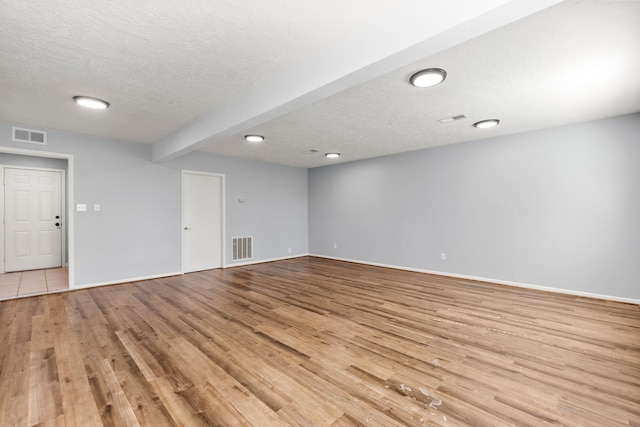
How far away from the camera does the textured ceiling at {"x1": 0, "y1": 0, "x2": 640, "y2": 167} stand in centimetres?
175

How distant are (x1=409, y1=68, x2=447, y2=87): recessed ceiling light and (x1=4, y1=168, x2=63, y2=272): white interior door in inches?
304

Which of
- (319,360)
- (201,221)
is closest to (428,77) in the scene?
(319,360)

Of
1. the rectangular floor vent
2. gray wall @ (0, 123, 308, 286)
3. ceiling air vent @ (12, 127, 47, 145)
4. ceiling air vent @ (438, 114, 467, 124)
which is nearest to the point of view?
Result: ceiling air vent @ (438, 114, 467, 124)

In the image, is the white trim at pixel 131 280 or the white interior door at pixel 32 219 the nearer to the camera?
the white trim at pixel 131 280

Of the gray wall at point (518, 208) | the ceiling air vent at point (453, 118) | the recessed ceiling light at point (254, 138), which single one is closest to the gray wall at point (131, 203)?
the recessed ceiling light at point (254, 138)

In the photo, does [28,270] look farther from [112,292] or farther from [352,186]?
[352,186]

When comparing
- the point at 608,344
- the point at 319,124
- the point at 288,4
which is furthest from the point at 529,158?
the point at 288,4

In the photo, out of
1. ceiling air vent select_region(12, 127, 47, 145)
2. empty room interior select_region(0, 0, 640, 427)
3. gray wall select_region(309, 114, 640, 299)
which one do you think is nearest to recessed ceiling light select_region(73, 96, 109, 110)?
empty room interior select_region(0, 0, 640, 427)

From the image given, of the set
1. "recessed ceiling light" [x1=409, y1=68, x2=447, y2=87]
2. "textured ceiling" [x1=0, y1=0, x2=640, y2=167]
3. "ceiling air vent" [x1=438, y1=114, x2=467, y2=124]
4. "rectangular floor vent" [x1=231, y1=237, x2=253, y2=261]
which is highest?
"ceiling air vent" [x1=438, y1=114, x2=467, y2=124]

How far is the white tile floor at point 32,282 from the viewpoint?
14.3ft

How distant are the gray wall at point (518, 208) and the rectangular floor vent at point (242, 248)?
2.64 metres

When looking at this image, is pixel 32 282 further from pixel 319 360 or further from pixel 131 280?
pixel 319 360

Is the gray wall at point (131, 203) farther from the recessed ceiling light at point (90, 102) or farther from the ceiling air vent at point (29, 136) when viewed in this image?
the recessed ceiling light at point (90, 102)

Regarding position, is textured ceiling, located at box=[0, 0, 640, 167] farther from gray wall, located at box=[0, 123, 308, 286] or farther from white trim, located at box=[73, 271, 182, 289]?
white trim, located at box=[73, 271, 182, 289]
